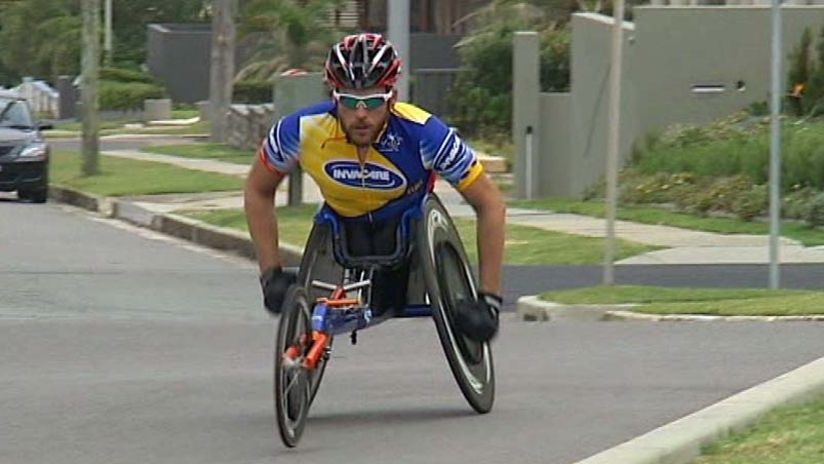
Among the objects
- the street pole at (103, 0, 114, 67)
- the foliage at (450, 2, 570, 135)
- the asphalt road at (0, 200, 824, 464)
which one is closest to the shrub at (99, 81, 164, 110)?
the street pole at (103, 0, 114, 67)

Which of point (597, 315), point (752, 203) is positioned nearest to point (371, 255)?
point (597, 315)

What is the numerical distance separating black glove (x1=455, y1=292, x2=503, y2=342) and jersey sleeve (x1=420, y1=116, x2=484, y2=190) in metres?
0.49

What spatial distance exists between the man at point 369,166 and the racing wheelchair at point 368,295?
0.21ft

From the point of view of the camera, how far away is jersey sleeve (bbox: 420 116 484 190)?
8.32 m

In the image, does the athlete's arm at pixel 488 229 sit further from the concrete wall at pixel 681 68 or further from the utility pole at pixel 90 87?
the utility pole at pixel 90 87

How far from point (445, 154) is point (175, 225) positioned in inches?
638

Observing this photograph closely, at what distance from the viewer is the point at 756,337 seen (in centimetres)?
1165

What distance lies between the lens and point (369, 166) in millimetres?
8328

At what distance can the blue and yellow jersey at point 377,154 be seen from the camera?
27.3 feet

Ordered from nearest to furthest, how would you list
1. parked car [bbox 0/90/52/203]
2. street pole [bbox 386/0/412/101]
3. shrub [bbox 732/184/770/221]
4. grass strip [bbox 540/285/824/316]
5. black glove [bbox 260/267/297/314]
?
1. black glove [bbox 260/267/297/314]
2. grass strip [bbox 540/285/824/316]
3. shrub [bbox 732/184/770/221]
4. street pole [bbox 386/0/412/101]
5. parked car [bbox 0/90/52/203]

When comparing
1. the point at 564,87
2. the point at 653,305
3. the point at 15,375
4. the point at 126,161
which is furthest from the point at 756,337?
the point at 126,161

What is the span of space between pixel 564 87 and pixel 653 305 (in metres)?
20.8

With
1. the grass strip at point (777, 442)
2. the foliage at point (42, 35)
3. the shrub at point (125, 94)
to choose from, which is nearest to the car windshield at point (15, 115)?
the grass strip at point (777, 442)

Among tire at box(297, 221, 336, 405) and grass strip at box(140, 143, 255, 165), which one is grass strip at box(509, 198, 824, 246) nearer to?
tire at box(297, 221, 336, 405)
